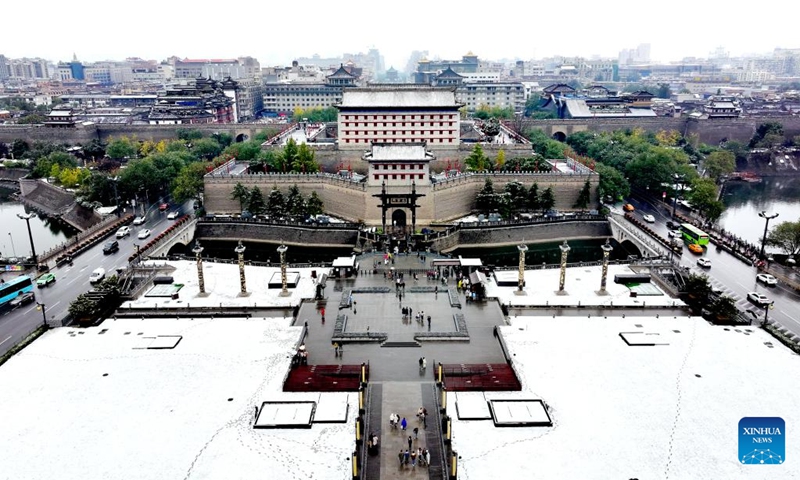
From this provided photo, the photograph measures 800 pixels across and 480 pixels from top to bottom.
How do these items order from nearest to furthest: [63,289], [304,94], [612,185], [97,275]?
[63,289]
[97,275]
[612,185]
[304,94]

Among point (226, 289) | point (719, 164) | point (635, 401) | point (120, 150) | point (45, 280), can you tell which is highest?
point (120, 150)

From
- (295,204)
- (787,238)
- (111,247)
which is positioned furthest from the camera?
(295,204)

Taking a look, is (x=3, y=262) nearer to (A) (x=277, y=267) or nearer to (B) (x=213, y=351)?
(A) (x=277, y=267)

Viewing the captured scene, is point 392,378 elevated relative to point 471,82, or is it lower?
lower

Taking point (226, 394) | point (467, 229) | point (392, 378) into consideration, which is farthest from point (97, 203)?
point (392, 378)

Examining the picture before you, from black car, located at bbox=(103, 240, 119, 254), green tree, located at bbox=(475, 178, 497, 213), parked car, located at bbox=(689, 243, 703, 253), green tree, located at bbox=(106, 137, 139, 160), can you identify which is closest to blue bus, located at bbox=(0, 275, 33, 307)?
black car, located at bbox=(103, 240, 119, 254)

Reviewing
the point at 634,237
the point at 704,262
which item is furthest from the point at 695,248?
the point at 634,237

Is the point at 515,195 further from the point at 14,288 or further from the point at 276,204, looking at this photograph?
the point at 14,288
